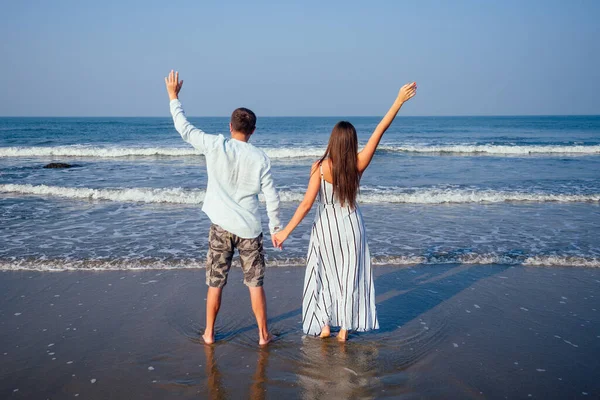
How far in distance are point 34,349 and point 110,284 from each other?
70.6 inches

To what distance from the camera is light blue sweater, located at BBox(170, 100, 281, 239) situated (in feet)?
12.2

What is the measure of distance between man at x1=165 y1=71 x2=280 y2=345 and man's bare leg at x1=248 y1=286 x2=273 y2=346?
4 cm

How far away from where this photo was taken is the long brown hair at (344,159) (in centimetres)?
380

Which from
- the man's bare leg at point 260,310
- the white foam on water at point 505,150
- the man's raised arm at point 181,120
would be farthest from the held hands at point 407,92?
the white foam on water at point 505,150

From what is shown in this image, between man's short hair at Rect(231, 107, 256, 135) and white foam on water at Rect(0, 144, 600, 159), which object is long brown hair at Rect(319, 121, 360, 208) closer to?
man's short hair at Rect(231, 107, 256, 135)

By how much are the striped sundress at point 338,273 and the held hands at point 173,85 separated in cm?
147

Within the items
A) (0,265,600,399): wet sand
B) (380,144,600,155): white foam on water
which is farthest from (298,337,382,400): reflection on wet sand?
(380,144,600,155): white foam on water

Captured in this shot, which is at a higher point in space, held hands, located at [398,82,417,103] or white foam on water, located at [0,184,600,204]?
held hands, located at [398,82,417,103]

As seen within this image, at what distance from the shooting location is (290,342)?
14.3ft

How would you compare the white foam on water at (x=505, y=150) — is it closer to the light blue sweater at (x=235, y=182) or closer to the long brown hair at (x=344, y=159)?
the long brown hair at (x=344, y=159)

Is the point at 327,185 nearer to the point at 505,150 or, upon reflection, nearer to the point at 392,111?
the point at 392,111

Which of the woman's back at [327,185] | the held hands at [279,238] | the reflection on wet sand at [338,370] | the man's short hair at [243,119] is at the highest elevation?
the man's short hair at [243,119]

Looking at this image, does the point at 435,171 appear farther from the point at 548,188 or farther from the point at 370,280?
the point at 370,280

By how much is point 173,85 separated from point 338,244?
196 centimetres
